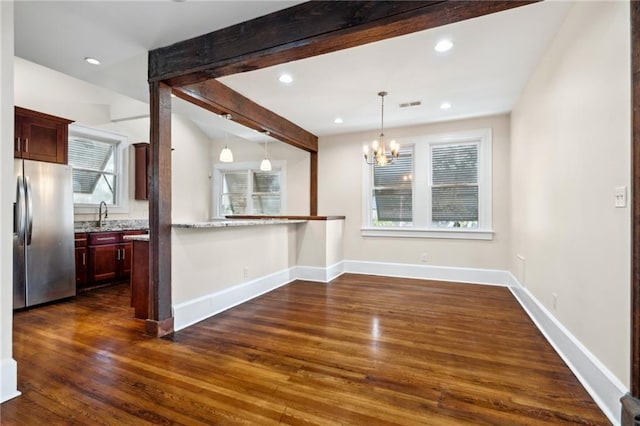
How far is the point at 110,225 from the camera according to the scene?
5250 millimetres

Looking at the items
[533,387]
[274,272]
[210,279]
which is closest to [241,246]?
[210,279]

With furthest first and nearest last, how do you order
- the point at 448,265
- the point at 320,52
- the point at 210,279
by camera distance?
the point at 448,265, the point at 210,279, the point at 320,52

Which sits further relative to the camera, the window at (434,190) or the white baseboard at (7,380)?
the window at (434,190)

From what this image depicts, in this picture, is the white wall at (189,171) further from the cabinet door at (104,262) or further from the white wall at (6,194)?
the white wall at (6,194)

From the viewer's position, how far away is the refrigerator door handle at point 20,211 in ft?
11.2

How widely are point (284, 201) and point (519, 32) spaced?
4.69 metres

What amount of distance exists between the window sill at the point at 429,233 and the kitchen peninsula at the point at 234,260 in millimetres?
699

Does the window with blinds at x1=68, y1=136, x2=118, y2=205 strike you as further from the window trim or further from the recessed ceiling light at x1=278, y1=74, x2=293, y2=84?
the recessed ceiling light at x1=278, y1=74, x2=293, y2=84

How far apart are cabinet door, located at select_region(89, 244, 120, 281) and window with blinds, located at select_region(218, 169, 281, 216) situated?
9.25 ft

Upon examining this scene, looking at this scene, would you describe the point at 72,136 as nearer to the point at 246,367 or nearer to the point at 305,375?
the point at 246,367

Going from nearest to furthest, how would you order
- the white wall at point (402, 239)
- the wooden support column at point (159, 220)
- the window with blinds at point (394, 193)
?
the wooden support column at point (159, 220) → the white wall at point (402, 239) → the window with blinds at point (394, 193)

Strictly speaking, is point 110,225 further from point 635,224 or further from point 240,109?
point 635,224

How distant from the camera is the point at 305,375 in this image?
208 cm

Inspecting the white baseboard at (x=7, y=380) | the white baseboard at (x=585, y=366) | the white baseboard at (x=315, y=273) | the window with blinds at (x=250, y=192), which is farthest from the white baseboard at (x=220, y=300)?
the white baseboard at (x=585, y=366)
